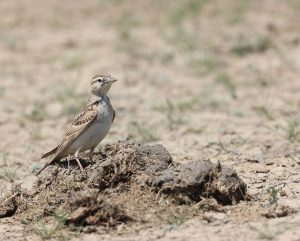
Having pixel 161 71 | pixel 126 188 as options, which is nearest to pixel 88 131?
pixel 126 188

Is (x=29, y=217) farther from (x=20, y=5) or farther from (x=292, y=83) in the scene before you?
(x=20, y=5)

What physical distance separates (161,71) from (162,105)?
2140 mm

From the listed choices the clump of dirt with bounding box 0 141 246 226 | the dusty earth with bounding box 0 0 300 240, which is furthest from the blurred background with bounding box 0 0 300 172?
the clump of dirt with bounding box 0 141 246 226

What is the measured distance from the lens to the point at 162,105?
12031 mm

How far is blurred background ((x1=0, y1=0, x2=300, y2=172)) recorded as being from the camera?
10.7 meters

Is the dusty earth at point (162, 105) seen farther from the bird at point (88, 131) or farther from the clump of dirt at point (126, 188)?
the bird at point (88, 131)

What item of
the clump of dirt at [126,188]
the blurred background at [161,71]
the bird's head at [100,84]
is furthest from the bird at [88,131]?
the blurred background at [161,71]

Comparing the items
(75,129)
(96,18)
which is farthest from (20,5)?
(75,129)

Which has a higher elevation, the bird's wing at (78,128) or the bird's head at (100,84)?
the bird's head at (100,84)

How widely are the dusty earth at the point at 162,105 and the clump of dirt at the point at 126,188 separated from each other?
19 millimetres

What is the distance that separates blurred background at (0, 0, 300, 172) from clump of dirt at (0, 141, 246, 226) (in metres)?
1.70

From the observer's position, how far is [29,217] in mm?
7465

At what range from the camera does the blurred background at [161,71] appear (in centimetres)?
1067

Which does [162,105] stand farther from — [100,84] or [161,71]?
[100,84]
